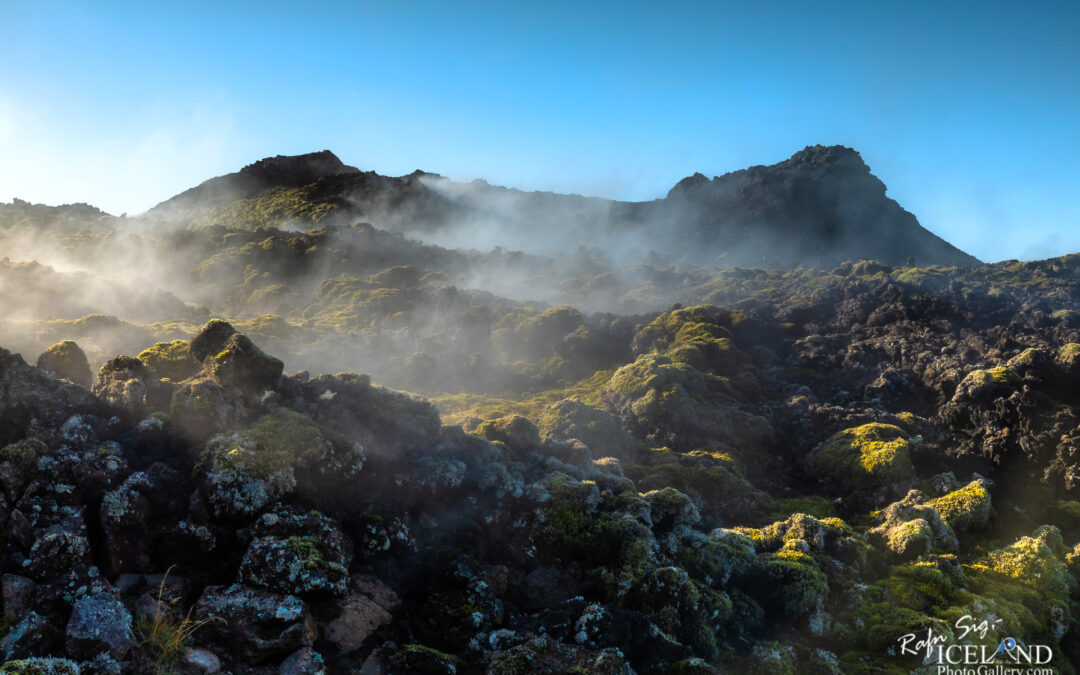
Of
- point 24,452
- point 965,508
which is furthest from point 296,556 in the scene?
point 965,508

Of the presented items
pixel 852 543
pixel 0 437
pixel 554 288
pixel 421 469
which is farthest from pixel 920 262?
pixel 0 437

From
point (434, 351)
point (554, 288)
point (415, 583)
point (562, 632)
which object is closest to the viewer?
point (562, 632)

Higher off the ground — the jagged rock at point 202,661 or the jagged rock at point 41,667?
the jagged rock at point 41,667

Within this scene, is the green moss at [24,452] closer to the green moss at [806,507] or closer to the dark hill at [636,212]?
the green moss at [806,507]

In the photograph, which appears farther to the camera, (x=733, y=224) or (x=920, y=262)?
(x=733, y=224)

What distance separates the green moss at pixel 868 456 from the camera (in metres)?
22.9

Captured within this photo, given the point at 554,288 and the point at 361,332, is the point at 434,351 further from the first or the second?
the point at 554,288

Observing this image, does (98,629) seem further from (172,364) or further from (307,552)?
(172,364)

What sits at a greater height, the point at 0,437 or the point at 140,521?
the point at 0,437

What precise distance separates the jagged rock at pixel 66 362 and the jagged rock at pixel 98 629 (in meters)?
8.28

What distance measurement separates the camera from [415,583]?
1171 centimetres

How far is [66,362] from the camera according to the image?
567 inches

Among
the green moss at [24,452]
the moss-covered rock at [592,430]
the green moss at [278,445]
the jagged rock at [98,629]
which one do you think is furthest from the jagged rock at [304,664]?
the moss-covered rock at [592,430]

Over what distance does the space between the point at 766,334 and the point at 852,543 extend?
105 feet
